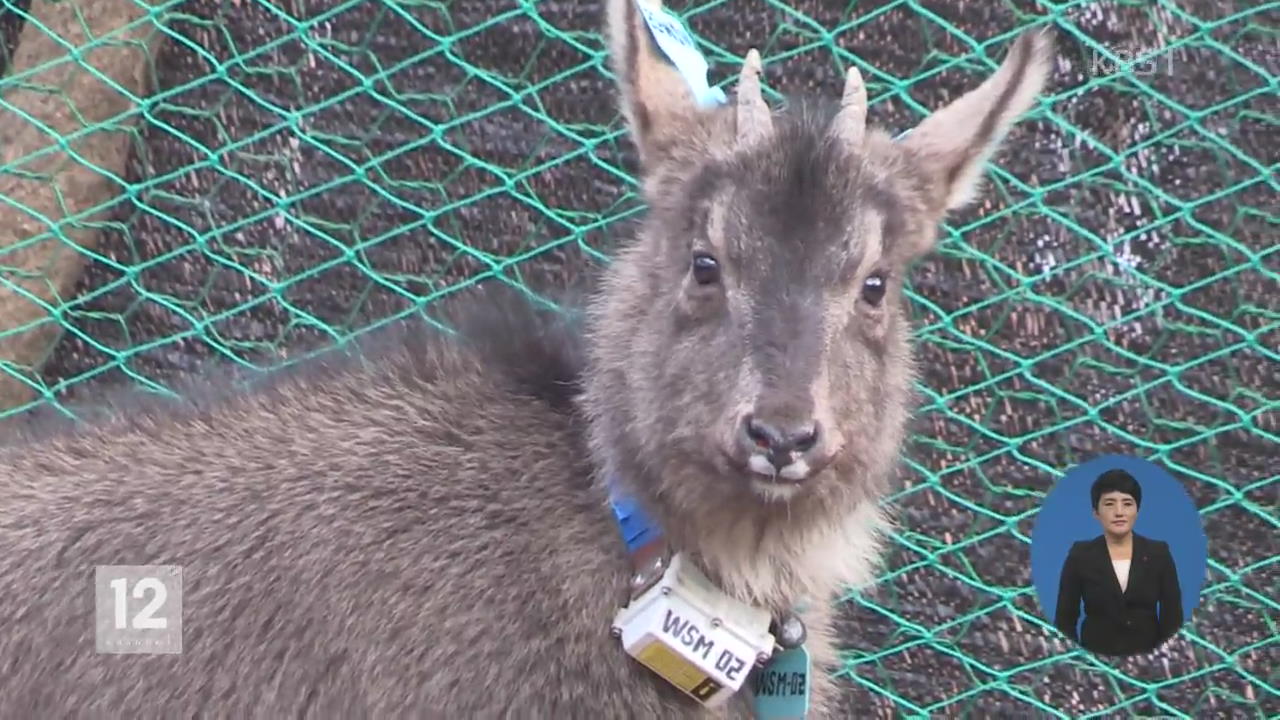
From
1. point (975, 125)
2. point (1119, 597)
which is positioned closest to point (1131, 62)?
point (975, 125)

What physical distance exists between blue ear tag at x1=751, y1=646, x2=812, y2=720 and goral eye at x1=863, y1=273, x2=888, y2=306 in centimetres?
53

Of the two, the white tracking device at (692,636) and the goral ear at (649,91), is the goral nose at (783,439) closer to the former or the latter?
the white tracking device at (692,636)

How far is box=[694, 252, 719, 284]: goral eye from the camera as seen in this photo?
1.86m

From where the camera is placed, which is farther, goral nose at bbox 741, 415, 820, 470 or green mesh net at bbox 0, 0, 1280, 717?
green mesh net at bbox 0, 0, 1280, 717

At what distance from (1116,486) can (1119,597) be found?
0.19 m

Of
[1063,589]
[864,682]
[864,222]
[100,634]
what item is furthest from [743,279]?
[864,682]

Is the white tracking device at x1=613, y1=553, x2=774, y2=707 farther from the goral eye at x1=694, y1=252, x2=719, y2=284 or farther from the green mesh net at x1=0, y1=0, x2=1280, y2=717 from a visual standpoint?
the green mesh net at x1=0, y1=0, x2=1280, y2=717

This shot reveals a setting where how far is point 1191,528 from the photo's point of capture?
7.49 feet

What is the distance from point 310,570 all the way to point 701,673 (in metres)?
0.58

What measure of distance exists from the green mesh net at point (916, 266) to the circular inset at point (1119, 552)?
11.0 inches

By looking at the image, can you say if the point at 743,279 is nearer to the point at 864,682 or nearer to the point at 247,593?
the point at 247,593

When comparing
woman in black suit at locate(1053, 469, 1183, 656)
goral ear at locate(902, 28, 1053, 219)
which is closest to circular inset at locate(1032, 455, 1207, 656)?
woman in black suit at locate(1053, 469, 1183, 656)

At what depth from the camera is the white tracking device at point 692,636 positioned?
188 centimetres

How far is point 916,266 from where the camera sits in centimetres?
266
